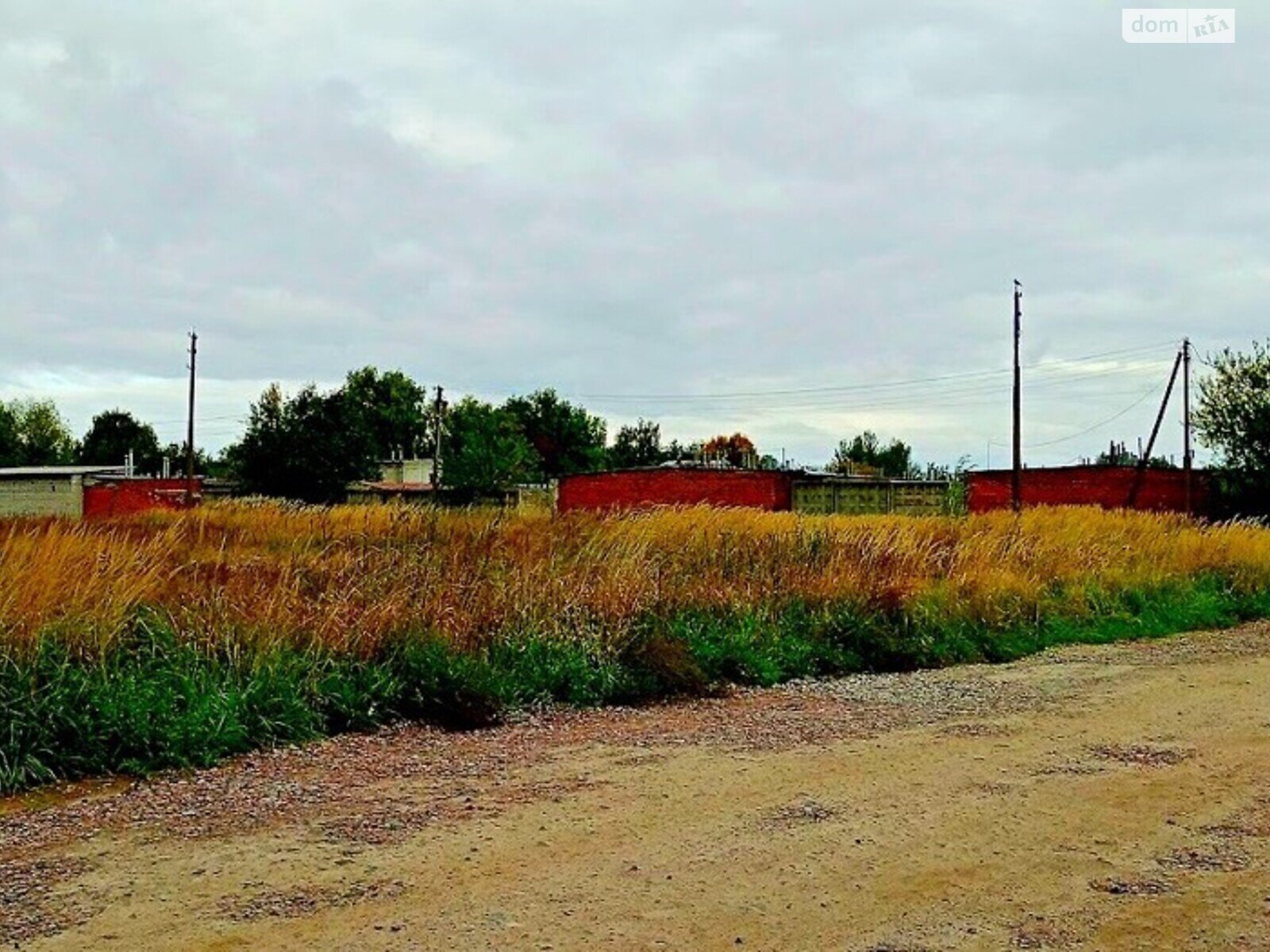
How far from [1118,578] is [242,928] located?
16509 millimetres

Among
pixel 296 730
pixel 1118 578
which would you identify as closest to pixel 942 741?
pixel 296 730

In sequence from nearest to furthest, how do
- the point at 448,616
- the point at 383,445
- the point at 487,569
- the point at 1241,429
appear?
the point at 448,616, the point at 487,569, the point at 1241,429, the point at 383,445

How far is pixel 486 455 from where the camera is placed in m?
62.8

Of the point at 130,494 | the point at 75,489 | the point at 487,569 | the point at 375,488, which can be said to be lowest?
the point at 487,569

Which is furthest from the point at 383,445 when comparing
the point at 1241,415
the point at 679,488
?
the point at 1241,415

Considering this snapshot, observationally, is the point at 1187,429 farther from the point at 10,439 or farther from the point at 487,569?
the point at 10,439

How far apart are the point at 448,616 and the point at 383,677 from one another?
1.13m

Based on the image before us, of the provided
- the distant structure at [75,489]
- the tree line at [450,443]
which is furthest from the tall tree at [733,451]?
the distant structure at [75,489]

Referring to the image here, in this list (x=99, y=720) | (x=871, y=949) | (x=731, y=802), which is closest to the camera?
(x=871, y=949)

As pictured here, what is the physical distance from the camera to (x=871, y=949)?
458 centimetres

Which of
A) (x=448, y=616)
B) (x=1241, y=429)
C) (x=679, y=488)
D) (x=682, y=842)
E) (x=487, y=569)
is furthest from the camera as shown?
(x=679, y=488)

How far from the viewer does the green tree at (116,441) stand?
94.1 meters

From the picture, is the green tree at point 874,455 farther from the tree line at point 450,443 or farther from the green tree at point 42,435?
the green tree at point 42,435

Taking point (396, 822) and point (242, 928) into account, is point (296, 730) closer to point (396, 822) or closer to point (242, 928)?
point (396, 822)
